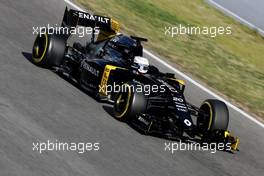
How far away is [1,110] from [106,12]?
25.4 feet

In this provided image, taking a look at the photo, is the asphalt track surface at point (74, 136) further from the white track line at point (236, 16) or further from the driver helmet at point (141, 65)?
the white track line at point (236, 16)

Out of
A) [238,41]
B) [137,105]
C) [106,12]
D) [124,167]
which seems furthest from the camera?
[238,41]

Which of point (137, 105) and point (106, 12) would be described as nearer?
point (137, 105)

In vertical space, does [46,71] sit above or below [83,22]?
Answer: below

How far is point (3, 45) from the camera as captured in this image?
45.5 feet

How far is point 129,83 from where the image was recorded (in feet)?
38.5

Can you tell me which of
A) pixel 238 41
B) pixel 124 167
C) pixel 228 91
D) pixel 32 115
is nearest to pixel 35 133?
pixel 32 115

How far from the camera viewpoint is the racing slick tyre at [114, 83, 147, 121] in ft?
37.3

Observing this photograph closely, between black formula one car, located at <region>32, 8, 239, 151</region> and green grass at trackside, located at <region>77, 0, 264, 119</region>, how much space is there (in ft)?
9.34

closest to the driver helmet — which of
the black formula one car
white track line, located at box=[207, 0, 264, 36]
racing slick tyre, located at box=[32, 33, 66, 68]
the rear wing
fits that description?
the black formula one car

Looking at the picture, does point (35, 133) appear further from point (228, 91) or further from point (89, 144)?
point (228, 91)

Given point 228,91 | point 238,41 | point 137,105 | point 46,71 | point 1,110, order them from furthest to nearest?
point 238,41 < point 228,91 < point 46,71 < point 137,105 < point 1,110

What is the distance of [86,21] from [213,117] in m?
3.39

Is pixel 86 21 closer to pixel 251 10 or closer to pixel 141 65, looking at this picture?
pixel 141 65
